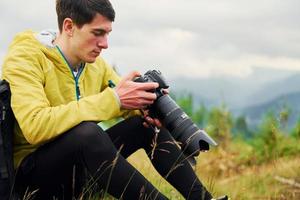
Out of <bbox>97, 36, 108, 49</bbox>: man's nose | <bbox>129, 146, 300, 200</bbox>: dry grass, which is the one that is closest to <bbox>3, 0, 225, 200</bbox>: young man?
<bbox>97, 36, 108, 49</bbox>: man's nose

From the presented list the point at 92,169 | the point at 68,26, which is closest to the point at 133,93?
the point at 92,169

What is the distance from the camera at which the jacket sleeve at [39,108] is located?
2.82 m

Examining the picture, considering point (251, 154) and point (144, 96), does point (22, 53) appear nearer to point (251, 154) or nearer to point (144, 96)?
point (144, 96)

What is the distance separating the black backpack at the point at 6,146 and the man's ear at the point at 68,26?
471 mm

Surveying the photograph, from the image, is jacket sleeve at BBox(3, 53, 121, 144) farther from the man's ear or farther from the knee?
the man's ear

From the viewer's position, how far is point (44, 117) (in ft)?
9.18

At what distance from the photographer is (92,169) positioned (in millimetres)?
2908

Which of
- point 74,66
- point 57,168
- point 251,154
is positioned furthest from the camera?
point 251,154

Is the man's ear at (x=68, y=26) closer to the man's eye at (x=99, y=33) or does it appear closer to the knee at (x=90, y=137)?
the man's eye at (x=99, y=33)

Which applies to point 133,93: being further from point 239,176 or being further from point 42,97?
point 239,176

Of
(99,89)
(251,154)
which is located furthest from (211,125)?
(99,89)

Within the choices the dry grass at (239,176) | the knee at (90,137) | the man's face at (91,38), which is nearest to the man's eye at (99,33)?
the man's face at (91,38)

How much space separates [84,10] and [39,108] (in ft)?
1.91

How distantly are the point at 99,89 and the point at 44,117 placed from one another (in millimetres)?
809
